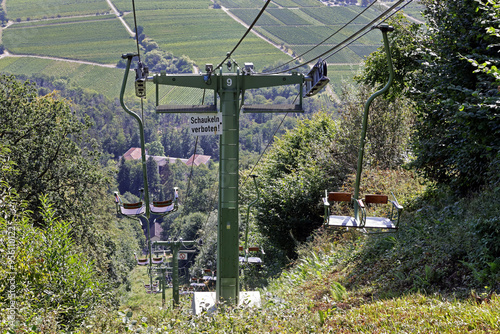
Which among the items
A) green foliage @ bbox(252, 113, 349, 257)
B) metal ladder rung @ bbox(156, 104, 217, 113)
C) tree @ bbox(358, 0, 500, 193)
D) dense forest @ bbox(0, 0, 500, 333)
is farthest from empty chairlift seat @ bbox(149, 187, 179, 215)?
green foliage @ bbox(252, 113, 349, 257)

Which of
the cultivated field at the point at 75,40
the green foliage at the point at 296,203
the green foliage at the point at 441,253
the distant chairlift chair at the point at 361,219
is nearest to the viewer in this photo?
the green foliage at the point at 441,253

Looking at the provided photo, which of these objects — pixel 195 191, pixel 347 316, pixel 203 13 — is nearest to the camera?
pixel 347 316

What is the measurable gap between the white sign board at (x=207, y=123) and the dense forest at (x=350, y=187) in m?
3.04

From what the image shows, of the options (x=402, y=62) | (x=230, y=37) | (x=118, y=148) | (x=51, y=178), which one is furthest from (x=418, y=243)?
(x=230, y=37)

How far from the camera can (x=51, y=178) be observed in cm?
1986

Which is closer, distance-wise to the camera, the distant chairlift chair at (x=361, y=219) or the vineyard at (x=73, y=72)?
the distant chairlift chair at (x=361, y=219)

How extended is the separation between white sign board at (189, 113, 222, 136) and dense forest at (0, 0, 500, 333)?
304 cm

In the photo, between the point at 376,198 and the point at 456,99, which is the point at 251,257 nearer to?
the point at 456,99

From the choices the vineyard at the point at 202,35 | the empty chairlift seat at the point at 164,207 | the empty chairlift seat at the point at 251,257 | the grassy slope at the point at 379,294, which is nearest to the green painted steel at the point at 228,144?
the grassy slope at the point at 379,294

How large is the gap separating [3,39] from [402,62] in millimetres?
184037

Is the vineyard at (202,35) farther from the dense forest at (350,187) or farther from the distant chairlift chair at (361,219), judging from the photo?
the distant chairlift chair at (361,219)

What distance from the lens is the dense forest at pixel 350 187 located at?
7.45 m

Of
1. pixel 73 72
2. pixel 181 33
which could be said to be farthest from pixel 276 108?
pixel 181 33

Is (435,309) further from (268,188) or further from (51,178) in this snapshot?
(51,178)
